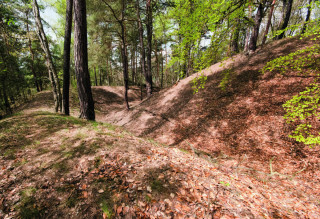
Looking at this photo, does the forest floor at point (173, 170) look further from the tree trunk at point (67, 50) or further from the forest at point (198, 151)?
the tree trunk at point (67, 50)

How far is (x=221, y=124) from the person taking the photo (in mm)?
7098

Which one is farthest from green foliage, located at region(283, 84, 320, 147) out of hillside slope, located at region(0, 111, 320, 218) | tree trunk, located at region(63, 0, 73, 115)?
tree trunk, located at region(63, 0, 73, 115)

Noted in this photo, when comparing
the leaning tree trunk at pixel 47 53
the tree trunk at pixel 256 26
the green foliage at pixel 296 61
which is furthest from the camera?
the tree trunk at pixel 256 26

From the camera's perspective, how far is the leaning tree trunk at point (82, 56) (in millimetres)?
5465

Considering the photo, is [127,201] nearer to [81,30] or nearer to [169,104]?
[81,30]

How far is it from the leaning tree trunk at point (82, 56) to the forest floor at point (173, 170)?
1137 mm

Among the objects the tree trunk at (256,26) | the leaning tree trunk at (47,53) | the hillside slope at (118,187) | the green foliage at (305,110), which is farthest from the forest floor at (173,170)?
the tree trunk at (256,26)

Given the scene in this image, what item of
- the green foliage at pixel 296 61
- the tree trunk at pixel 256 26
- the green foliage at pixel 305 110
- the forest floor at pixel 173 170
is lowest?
the forest floor at pixel 173 170

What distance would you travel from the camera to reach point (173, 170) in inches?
124

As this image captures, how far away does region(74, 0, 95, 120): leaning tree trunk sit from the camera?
5.46 m

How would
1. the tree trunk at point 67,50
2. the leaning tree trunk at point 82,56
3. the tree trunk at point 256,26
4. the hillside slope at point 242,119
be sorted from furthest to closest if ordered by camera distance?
the tree trunk at point 256,26, the tree trunk at point 67,50, the leaning tree trunk at point 82,56, the hillside slope at point 242,119

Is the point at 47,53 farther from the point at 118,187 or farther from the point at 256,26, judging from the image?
the point at 256,26

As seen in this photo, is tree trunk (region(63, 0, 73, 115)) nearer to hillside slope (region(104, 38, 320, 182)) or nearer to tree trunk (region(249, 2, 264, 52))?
hillside slope (region(104, 38, 320, 182))

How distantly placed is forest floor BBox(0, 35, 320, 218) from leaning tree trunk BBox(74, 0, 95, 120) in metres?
1.14
